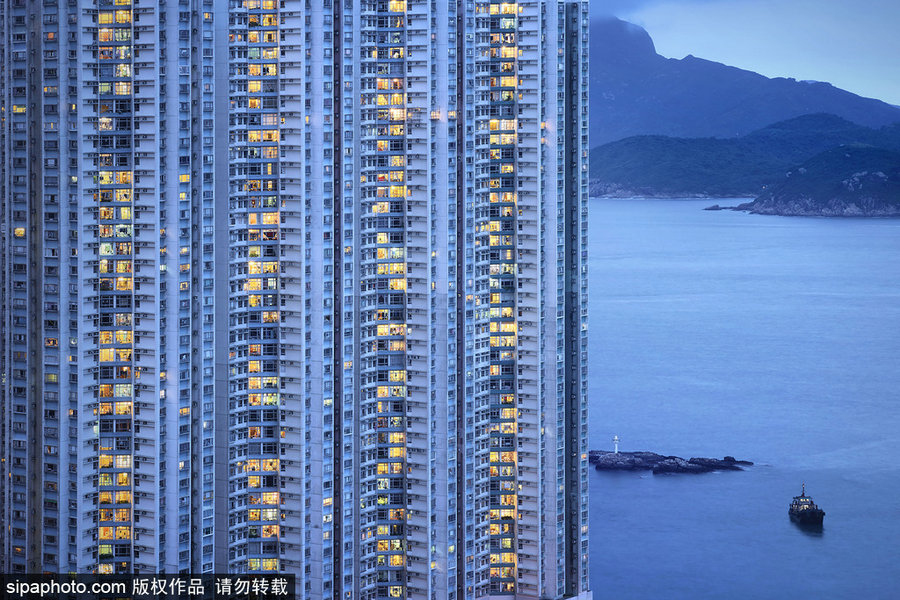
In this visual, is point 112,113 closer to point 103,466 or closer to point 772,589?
point 103,466

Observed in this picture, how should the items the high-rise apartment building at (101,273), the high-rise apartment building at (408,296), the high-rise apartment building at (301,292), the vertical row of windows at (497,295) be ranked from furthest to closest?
the vertical row of windows at (497,295) < the high-rise apartment building at (408,296) < the high-rise apartment building at (301,292) < the high-rise apartment building at (101,273)

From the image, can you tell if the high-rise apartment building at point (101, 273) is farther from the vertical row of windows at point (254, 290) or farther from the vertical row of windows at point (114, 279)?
the vertical row of windows at point (254, 290)

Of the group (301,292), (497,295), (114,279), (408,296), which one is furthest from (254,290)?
(497,295)

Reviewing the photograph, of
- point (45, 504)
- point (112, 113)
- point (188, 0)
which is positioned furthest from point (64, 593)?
point (188, 0)

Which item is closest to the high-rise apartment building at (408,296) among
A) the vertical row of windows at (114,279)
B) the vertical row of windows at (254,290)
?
the vertical row of windows at (254,290)

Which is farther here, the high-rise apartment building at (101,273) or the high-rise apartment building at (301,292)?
the high-rise apartment building at (301,292)

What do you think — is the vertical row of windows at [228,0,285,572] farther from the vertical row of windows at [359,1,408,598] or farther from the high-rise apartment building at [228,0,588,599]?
Result: the vertical row of windows at [359,1,408,598]
